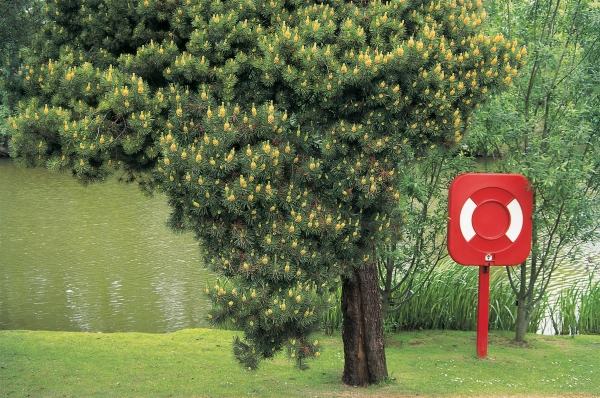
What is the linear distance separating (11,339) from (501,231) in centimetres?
473

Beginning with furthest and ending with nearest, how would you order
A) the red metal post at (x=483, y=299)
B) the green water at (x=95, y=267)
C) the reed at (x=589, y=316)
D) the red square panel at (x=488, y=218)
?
the green water at (x=95, y=267) → the reed at (x=589, y=316) → the red metal post at (x=483, y=299) → the red square panel at (x=488, y=218)

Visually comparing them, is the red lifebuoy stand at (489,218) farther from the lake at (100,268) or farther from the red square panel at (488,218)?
the lake at (100,268)

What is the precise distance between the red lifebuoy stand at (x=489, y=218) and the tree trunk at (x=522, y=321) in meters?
1.33

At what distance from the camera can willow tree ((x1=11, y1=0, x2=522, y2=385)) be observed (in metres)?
5.21

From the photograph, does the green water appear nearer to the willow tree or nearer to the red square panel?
the red square panel

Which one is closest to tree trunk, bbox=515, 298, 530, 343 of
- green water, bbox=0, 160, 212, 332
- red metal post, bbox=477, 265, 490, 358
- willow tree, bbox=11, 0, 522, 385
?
red metal post, bbox=477, 265, 490, 358

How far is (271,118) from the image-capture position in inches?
204

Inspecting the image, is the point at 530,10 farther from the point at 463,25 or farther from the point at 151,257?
the point at 151,257

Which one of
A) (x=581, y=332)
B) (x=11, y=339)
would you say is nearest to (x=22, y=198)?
(x=11, y=339)

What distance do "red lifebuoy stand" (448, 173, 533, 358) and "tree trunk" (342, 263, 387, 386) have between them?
1.06 metres

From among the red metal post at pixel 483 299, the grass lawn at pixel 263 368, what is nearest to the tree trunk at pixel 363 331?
the grass lawn at pixel 263 368

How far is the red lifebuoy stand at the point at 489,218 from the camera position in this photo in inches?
292

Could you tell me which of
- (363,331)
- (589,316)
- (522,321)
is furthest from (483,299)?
(589,316)

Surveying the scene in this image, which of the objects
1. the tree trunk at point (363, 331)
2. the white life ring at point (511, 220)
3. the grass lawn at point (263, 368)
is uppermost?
the white life ring at point (511, 220)
